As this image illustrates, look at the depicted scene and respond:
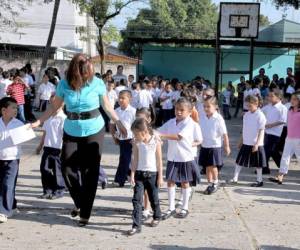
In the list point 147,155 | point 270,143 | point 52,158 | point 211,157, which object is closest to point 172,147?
point 147,155

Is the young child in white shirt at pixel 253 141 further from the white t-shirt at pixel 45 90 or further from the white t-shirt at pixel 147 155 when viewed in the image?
the white t-shirt at pixel 45 90

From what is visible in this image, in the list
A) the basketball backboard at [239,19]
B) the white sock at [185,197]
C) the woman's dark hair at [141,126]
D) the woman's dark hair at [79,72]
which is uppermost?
the basketball backboard at [239,19]

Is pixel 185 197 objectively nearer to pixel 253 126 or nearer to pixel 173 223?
pixel 173 223

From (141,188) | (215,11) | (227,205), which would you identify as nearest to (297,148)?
(227,205)

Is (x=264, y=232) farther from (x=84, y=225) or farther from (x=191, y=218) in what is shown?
→ (x=84, y=225)

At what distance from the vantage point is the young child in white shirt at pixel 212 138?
7.61 meters

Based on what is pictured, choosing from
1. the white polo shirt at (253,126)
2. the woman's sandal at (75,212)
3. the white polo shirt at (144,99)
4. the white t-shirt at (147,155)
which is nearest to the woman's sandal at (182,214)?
the white t-shirt at (147,155)

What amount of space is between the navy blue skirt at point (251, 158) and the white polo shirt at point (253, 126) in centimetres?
10

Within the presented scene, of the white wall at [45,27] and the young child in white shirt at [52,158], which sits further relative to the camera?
the white wall at [45,27]

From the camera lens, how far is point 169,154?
6.49 meters

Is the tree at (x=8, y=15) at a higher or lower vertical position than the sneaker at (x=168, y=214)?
higher

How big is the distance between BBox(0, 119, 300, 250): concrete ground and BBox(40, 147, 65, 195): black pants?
180 mm

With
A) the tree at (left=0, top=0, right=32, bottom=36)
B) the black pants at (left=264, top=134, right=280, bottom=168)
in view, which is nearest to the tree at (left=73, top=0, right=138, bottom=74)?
the tree at (left=0, top=0, right=32, bottom=36)

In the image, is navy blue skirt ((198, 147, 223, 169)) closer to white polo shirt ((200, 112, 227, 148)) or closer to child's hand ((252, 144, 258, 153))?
white polo shirt ((200, 112, 227, 148))
